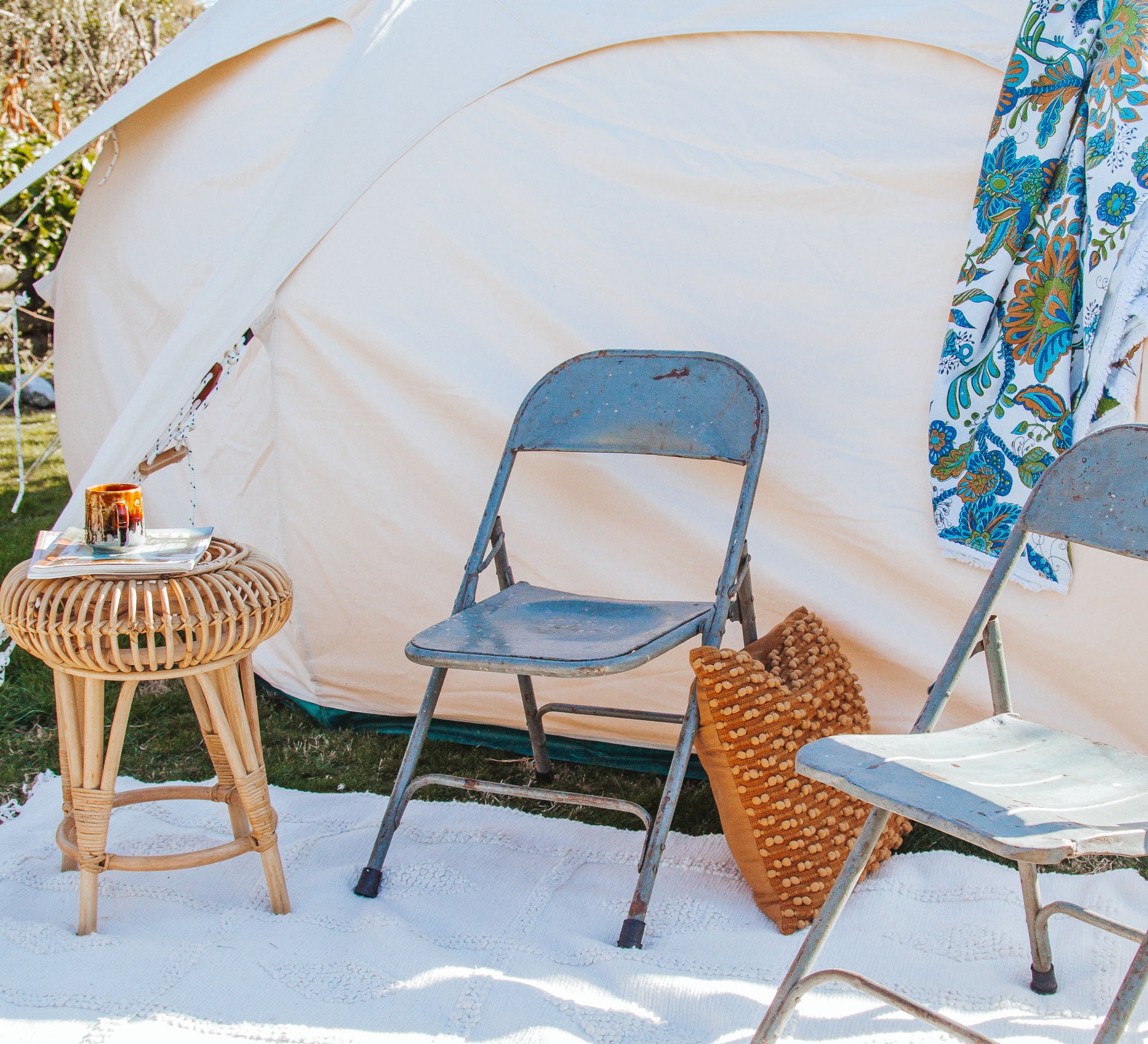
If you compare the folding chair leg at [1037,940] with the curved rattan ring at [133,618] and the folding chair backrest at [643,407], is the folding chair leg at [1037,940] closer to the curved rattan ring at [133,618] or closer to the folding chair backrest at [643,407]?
the folding chair backrest at [643,407]

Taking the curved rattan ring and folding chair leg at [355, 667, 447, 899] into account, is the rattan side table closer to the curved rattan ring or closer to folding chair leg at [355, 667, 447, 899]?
the curved rattan ring

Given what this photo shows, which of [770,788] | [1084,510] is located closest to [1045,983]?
[770,788]

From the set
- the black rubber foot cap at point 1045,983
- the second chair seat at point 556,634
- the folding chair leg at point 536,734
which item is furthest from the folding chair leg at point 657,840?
the black rubber foot cap at point 1045,983

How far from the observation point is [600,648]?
1.96 m

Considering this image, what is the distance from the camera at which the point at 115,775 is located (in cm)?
196

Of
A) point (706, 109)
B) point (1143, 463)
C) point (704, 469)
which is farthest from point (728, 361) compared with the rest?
point (1143, 463)

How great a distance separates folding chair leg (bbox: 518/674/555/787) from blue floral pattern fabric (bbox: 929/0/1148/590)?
950 mm

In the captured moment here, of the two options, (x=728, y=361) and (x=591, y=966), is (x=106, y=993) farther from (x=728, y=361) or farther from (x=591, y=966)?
(x=728, y=361)

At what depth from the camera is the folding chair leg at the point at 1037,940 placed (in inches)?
72.9

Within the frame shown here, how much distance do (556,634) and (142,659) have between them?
2.34 feet

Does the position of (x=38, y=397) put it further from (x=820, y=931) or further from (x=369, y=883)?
(x=820, y=931)

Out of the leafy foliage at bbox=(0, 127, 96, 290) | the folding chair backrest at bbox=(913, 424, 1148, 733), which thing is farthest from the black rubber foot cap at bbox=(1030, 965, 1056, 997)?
the leafy foliage at bbox=(0, 127, 96, 290)

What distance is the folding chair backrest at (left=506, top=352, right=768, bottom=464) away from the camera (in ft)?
7.67

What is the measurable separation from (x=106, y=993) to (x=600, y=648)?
0.99 metres
